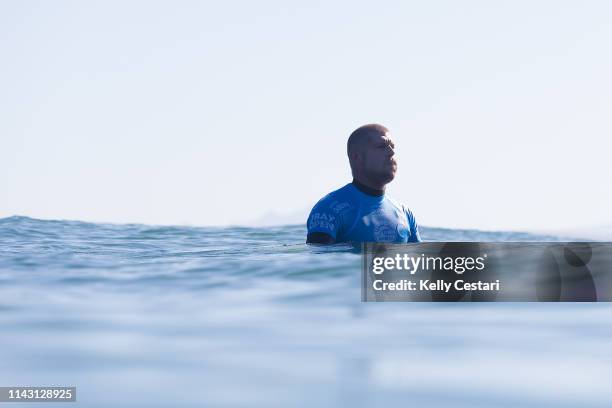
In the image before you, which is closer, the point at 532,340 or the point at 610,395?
the point at 610,395

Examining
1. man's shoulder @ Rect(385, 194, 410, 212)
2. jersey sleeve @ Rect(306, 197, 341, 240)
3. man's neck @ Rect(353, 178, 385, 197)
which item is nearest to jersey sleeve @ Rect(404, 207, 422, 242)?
man's shoulder @ Rect(385, 194, 410, 212)

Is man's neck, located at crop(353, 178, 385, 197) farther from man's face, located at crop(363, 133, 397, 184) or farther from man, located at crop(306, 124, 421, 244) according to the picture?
man's face, located at crop(363, 133, 397, 184)

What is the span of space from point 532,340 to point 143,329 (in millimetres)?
2539

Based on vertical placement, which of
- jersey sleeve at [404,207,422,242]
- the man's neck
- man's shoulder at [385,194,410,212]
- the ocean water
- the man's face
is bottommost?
the ocean water

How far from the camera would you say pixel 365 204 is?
956 centimetres

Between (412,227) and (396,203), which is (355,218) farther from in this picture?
(412,227)

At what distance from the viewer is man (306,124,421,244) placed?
9.45m

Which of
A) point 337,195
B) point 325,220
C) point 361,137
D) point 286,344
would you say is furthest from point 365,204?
point 286,344

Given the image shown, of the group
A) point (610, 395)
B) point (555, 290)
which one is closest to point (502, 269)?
point (555, 290)

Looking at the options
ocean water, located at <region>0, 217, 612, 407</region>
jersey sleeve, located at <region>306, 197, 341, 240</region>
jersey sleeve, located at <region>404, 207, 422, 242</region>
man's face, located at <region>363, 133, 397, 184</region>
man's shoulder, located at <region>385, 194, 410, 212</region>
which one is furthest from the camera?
jersey sleeve, located at <region>404, 207, 422, 242</region>

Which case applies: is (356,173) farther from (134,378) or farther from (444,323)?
(134,378)

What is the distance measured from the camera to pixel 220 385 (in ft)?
14.5

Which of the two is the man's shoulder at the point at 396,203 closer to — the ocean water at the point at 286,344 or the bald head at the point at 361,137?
the bald head at the point at 361,137

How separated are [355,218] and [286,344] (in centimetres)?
435
